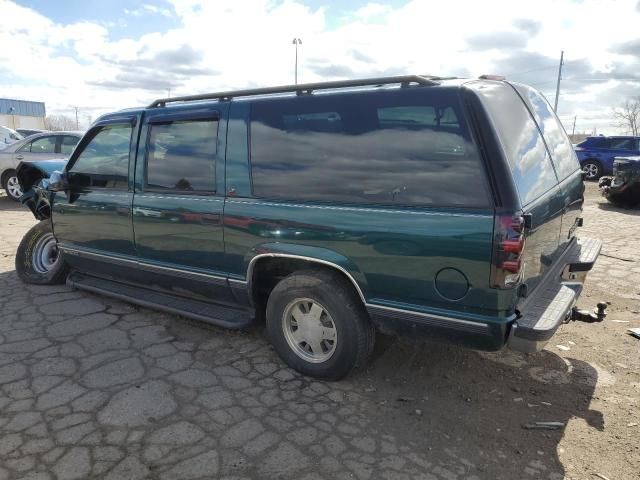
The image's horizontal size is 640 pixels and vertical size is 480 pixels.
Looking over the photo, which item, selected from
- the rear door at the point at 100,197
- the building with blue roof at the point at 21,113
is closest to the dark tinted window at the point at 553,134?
the rear door at the point at 100,197

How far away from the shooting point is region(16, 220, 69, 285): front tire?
5.26m

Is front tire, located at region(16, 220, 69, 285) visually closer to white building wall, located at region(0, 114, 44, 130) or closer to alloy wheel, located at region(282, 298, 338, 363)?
alloy wheel, located at region(282, 298, 338, 363)

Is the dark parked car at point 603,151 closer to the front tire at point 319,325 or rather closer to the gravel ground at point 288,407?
the gravel ground at point 288,407

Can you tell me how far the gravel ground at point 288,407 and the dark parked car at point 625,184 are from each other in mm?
7368

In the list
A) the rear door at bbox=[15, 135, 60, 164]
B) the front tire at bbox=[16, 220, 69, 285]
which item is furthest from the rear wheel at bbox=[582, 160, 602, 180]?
the front tire at bbox=[16, 220, 69, 285]

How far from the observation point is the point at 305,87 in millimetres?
3213

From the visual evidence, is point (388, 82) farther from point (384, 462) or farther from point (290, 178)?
point (384, 462)

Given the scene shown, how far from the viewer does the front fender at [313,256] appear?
9.84ft

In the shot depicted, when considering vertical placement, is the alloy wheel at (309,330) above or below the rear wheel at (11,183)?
below

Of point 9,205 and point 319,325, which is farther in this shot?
point 9,205

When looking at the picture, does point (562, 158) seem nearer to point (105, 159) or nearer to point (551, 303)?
point (551, 303)

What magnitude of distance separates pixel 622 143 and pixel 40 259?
1761 centimetres

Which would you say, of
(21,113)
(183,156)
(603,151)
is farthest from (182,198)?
(21,113)

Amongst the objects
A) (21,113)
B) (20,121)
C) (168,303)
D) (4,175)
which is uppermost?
(21,113)
